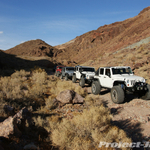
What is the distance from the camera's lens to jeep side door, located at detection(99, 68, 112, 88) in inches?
286

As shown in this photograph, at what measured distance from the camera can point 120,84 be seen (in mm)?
6711

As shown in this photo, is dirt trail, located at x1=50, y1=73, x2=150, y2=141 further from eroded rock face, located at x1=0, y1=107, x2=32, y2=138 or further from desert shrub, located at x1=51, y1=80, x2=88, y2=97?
eroded rock face, located at x1=0, y1=107, x2=32, y2=138

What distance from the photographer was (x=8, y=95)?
5941 millimetres

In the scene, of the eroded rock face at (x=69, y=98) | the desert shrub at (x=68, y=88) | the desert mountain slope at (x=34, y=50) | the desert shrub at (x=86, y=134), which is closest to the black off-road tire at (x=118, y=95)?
the eroded rock face at (x=69, y=98)

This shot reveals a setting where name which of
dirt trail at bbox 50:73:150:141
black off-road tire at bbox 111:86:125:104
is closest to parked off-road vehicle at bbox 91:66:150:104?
black off-road tire at bbox 111:86:125:104

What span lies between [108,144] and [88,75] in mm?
7153

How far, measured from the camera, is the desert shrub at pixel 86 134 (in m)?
3.00

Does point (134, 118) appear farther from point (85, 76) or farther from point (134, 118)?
point (85, 76)

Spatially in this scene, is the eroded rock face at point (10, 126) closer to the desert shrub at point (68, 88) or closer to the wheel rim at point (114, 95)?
the desert shrub at point (68, 88)

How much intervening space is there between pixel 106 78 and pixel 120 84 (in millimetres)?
1081

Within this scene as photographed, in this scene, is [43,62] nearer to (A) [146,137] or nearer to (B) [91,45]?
(B) [91,45]

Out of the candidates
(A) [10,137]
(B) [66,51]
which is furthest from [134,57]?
(B) [66,51]

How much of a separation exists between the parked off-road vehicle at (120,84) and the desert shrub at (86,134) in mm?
2762

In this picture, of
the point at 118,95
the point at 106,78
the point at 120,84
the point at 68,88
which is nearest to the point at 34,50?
the point at 68,88
